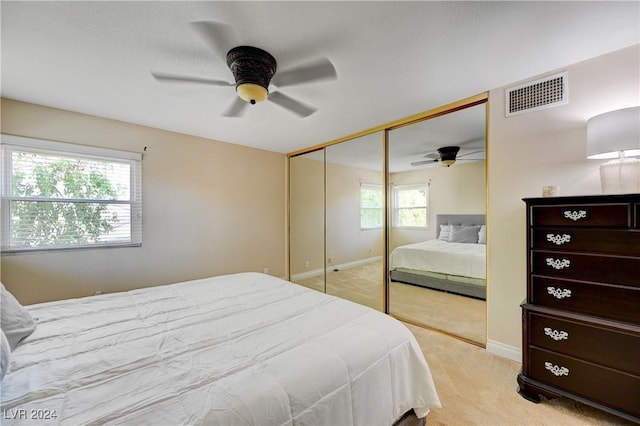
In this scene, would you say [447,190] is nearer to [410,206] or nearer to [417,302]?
[410,206]

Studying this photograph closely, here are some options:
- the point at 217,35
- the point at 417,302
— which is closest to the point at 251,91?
the point at 217,35

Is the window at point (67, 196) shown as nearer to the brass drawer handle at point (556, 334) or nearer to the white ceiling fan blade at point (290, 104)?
the white ceiling fan blade at point (290, 104)

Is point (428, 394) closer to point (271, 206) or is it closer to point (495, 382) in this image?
point (495, 382)

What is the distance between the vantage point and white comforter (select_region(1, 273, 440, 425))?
0.89m

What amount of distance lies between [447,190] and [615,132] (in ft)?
4.41

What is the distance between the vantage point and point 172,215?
11.3 ft

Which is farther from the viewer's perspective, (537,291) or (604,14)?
(537,291)

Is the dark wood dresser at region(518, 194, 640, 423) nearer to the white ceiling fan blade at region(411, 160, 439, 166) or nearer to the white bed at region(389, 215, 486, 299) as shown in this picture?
the white bed at region(389, 215, 486, 299)

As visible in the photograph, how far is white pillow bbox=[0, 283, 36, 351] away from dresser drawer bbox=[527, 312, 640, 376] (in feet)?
10.2

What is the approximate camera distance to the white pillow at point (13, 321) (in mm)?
1278

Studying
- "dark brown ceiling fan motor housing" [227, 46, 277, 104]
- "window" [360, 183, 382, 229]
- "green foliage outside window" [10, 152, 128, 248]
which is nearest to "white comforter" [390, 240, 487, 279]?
"window" [360, 183, 382, 229]

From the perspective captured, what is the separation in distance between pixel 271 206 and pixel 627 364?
4.22 metres

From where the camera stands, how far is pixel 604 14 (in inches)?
58.5

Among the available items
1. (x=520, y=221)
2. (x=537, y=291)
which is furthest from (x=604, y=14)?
(x=537, y=291)
